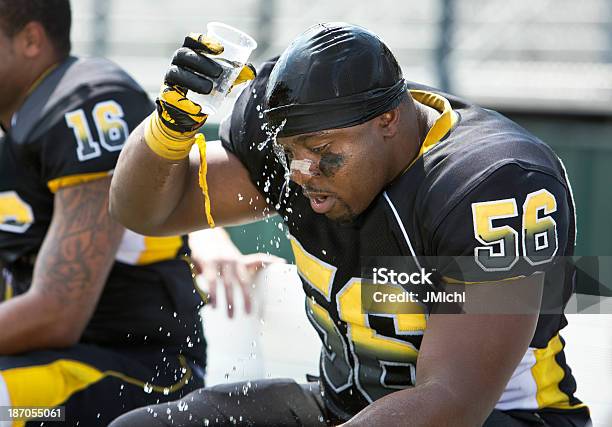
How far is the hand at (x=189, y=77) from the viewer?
2.58 m

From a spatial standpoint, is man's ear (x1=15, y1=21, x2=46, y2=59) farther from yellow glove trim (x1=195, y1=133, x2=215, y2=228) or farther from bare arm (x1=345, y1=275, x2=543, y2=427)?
bare arm (x1=345, y1=275, x2=543, y2=427)

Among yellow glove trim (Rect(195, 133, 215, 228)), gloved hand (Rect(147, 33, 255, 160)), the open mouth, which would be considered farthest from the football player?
the open mouth

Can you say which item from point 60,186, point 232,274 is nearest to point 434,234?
point 232,274

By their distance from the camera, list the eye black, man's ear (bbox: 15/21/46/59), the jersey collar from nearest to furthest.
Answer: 1. the eye black
2. the jersey collar
3. man's ear (bbox: 15/21/46/59)

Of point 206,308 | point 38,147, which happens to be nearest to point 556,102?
point 206,308

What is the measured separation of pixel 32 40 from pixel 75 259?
860 millimetres

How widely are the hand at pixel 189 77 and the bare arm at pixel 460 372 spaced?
31.1 inches

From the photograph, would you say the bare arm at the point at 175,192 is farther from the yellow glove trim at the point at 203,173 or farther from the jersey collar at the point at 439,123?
the jersey collar at the point at 439,123

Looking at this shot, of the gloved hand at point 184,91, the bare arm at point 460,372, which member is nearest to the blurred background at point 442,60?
the gloved hand at point 184,91

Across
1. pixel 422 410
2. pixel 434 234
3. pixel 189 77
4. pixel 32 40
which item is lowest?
pixel 422 410

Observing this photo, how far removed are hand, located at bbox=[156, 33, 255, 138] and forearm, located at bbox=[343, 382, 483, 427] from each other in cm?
87

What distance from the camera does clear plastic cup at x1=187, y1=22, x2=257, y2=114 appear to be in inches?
104

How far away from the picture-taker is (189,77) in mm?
2584

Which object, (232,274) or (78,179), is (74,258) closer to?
(78,179)
